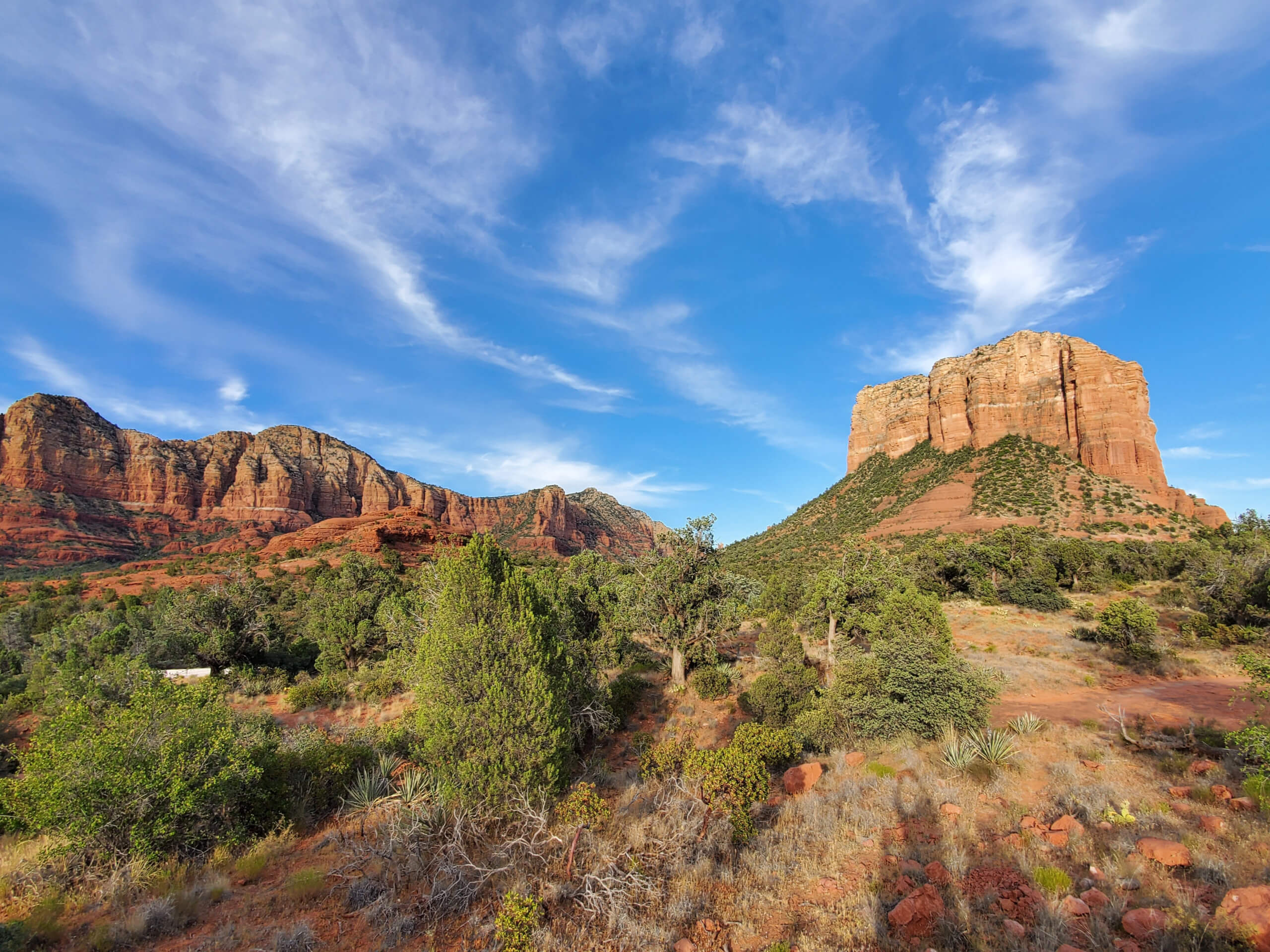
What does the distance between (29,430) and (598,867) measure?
13228 centimetres

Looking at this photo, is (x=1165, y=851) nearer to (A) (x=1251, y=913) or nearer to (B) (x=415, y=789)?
(A) (x=1251, y=913)

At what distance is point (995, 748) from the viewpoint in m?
9.88

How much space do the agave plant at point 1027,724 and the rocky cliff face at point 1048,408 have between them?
73485mm

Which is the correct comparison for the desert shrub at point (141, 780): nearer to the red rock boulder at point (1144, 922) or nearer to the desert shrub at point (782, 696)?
the red rock boulder at point (1144, 922)

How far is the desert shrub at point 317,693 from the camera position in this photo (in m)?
19.2

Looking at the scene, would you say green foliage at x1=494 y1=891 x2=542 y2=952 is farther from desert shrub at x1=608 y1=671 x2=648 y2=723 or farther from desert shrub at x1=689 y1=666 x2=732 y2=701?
desert shrub at x1=689 y1=666 x2=732 y2=701

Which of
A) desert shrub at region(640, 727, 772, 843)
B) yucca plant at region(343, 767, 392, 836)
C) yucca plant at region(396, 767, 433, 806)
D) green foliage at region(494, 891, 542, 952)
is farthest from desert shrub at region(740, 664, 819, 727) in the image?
green foliage at region(494, 891, 542, 952)

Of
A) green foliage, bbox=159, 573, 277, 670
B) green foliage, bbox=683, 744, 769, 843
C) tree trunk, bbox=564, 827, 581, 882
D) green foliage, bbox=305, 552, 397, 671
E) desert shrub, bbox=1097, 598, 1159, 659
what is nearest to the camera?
tree trunk, bbox=564, 827, 581, 882

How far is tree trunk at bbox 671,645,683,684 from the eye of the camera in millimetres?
19953

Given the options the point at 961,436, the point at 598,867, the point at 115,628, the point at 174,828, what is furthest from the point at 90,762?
the point at 961,436

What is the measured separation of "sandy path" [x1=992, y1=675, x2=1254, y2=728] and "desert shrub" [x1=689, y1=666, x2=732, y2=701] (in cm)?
865

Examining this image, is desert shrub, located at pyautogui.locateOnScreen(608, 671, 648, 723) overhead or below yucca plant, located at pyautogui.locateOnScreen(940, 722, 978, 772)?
below

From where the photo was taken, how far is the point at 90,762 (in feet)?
23.1

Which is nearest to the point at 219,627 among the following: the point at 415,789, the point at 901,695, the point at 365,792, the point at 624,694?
the point at 365,792
